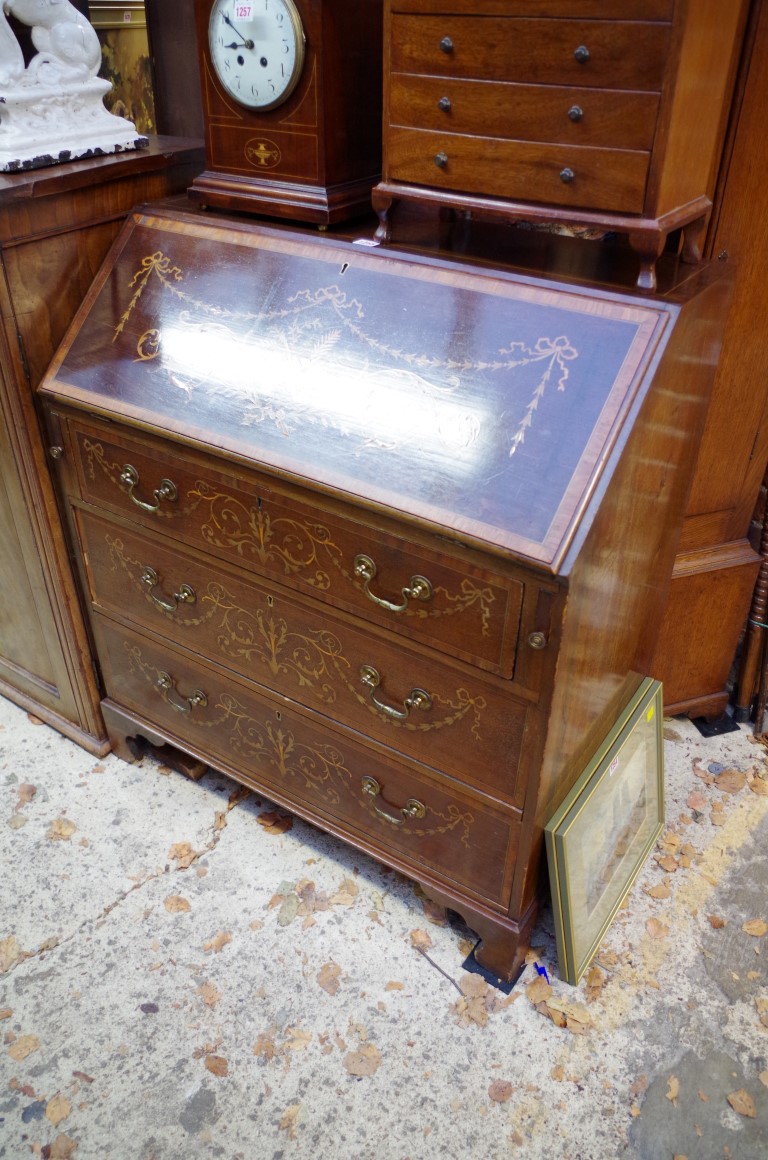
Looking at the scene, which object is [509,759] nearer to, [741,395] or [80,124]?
[741,395]

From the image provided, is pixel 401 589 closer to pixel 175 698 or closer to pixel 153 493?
pixel 153 493

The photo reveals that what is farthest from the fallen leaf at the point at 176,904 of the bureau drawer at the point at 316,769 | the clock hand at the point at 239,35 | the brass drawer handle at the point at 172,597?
the clock hand at the point at 239,35

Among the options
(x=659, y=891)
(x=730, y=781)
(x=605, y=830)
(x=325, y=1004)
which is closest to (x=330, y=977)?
(x=325, y=1004)

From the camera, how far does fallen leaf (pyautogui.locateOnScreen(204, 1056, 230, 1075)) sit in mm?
A: 1681

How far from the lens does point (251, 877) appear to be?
2049mm

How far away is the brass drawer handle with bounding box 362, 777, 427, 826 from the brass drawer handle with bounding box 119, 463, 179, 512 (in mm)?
714

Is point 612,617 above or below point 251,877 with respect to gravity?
above

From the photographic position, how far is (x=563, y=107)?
1391mm

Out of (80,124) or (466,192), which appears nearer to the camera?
(466,192)

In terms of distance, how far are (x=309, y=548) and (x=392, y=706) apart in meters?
0.35

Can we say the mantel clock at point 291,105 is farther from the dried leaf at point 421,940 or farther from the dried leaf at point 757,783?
the dried leaf at point 757,783

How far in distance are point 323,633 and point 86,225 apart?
1.01 m

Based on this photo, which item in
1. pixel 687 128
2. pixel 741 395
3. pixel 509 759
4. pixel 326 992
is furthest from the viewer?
pixel 741 395

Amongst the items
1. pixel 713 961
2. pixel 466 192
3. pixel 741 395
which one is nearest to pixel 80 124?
pixel 466 192
